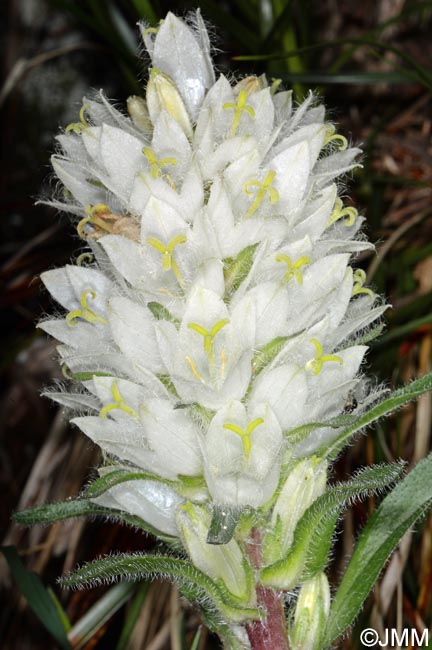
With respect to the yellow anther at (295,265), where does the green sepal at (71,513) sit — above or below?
below

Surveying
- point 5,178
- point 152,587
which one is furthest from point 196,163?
point 5,178

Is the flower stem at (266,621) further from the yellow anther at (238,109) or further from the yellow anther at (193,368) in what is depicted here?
the yellow anther at (238,109)

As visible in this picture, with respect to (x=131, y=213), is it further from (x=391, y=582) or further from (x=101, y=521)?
(x=101, y=521)

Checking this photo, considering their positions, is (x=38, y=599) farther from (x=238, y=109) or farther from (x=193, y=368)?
(x=238, y=109)

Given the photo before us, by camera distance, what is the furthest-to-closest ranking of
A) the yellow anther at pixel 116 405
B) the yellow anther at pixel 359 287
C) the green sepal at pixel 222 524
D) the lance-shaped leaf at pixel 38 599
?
the lance-shaped leaf at pixel 38 599 → the yellow anther at pixel 359 287 → the yellow anther at pixel 116 405 → the green sepal at pixel 222 524

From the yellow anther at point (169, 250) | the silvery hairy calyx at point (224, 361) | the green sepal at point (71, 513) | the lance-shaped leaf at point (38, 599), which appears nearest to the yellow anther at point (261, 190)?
the silvery hairy calyx at point (224, 361)

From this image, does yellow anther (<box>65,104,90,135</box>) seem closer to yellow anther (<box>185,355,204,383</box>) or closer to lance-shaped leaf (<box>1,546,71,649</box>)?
yellow anther (<box>185,355,204,383</box>)
